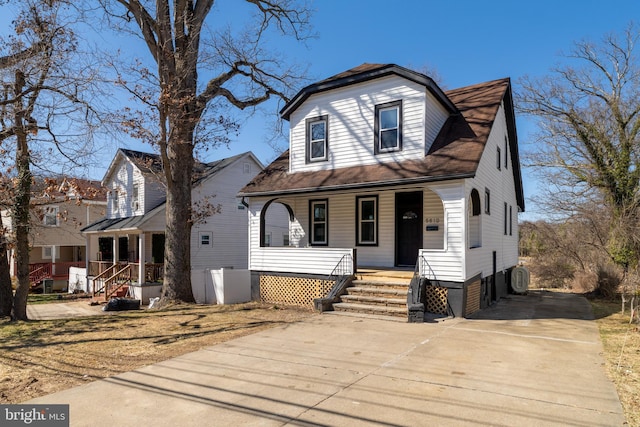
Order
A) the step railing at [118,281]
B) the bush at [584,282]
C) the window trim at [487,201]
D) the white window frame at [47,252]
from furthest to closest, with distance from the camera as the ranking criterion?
the white window frame at [47,252] < the step railing at [118,281] < the bush at [584,282] < the window trim at [487,201]

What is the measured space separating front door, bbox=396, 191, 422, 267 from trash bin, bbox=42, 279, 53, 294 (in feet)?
78.0

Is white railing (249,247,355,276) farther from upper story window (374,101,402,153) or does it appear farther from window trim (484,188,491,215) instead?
window trim (484,188,491,215)

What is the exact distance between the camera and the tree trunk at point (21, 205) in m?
9.73

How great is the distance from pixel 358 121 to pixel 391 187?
9.61ft

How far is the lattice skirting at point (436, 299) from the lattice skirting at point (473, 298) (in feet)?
1.76

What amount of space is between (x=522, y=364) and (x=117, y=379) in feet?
19.3

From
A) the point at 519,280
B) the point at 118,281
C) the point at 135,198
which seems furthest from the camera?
the point at 135,198

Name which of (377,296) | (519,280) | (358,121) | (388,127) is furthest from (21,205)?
(519,280)

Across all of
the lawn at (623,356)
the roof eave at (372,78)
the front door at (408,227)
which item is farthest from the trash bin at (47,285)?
the lawn at (623,356)

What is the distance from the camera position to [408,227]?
13.1 m

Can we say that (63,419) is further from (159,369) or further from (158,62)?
(158,62)

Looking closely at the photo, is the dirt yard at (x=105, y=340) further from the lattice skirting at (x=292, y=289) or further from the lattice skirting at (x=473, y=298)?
the lattice skirting at (x=473, y=298)

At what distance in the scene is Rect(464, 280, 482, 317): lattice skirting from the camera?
Answer: 1037 cm

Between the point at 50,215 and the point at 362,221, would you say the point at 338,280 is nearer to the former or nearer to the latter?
the point at 362,221
